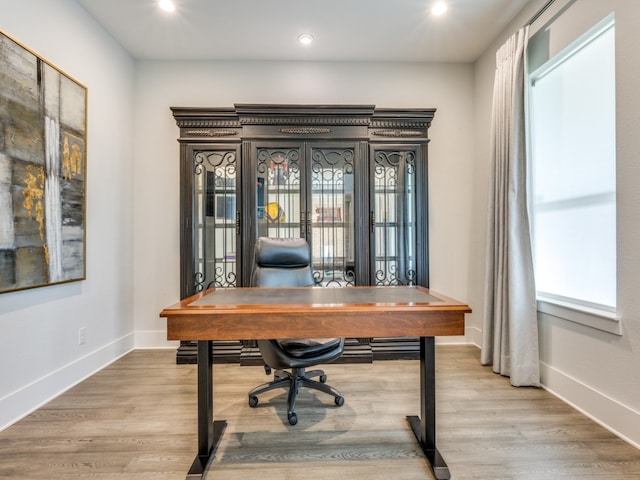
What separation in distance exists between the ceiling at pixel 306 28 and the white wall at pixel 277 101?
124 mm

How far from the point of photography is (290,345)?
1928 millimetres

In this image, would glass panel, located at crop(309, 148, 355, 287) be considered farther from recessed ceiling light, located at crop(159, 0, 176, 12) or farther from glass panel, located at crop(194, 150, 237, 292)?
A: recessed ceiling light, located at crop(159, 0, 176, 12)

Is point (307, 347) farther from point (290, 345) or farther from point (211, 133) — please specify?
point (211, 133)

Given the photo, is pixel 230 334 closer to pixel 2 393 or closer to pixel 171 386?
pixel 171 386

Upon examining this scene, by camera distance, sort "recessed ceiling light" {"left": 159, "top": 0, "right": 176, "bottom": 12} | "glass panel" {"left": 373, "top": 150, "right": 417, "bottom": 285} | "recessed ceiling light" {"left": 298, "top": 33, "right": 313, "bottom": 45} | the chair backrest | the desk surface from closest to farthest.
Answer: the desk surface, the chair backrest, "recessed ceiling light" {"left": 159, "top": 0, "right": 176, "bottom": 12}, "recessed ceiling light" {"left": 298, "top": 33, "right": 313, "bottom": 45}, "glass panel" {"left": 373, "top": 150, "right": 417, "bottom": 285}

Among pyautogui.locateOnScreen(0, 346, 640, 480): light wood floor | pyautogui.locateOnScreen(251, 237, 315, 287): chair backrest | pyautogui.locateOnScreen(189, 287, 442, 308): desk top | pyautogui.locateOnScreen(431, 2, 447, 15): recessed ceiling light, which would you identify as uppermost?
pyautogui.locateOnScreen(431, 2, 447, 15): recessed ceiling light

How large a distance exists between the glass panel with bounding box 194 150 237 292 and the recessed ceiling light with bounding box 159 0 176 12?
1122 millimetres

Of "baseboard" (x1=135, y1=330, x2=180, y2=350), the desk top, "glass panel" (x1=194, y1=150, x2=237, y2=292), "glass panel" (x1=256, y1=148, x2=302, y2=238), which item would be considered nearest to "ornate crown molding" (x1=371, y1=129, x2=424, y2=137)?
"glass panel" (x1=256, y1=148, x2=302, y2=238)

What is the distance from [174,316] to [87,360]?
1761 mm

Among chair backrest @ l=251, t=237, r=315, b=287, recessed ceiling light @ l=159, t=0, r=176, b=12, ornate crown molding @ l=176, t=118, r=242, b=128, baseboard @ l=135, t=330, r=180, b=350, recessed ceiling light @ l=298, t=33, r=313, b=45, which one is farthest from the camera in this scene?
baseboard @ l=135, t=330, r=180, b=350

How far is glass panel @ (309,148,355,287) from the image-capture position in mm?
2965

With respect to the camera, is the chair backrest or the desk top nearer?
the desk top

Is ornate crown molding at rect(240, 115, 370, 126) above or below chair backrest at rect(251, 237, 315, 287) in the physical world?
above

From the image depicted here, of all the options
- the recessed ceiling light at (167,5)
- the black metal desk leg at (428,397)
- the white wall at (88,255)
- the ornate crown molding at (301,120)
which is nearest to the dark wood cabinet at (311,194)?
the ornate crown molding at (301,120)
